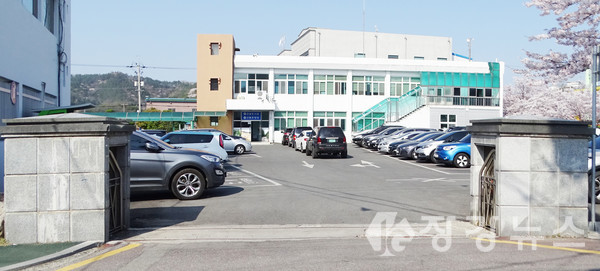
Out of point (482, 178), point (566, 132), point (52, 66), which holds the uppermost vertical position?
point (52, 66)

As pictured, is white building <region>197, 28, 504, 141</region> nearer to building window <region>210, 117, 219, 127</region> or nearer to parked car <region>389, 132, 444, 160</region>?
building window <region>210, 117, 219, 127</region>

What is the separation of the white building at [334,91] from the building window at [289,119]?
96 millimetres

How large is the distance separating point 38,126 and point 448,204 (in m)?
8.50

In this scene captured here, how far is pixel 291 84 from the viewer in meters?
51.3

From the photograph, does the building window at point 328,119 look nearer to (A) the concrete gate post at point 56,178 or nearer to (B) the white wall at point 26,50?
(B) the white wall at point 26,50

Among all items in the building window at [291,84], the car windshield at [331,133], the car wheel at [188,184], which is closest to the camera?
the car wheel at [188,184]

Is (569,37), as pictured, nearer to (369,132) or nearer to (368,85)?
(369,132)

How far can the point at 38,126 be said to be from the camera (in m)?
7.79

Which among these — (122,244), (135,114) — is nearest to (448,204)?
(122,244)

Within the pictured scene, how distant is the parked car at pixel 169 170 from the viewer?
12.7m

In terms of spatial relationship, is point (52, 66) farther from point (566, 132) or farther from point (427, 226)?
point (566, 132)

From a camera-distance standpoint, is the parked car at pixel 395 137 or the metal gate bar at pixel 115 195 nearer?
the metal gate bar at pixel 115 195

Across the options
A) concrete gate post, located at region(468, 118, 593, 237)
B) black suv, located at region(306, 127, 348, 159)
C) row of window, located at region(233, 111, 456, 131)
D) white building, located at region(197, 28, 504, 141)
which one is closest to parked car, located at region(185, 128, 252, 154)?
black suv, located at region(306, 127, 348, 159)

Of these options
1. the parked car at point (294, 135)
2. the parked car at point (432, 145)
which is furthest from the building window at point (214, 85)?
the parked car at point (432, 145)
